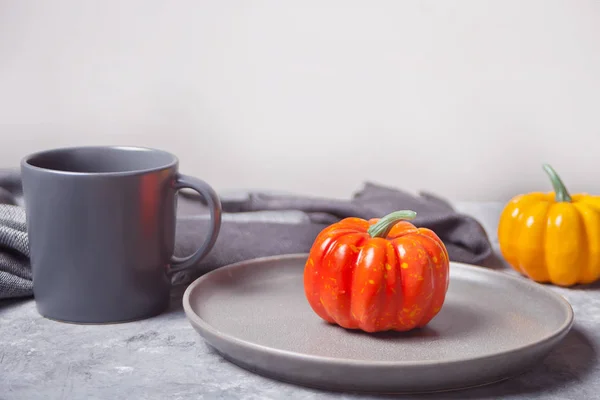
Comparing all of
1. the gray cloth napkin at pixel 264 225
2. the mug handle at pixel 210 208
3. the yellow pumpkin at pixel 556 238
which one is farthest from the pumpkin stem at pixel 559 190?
the mug handle at pixel 210 208

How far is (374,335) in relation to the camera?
86 cm

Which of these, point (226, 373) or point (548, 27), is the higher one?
point (548, 27)

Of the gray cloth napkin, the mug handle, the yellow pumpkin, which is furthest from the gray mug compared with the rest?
the yellow pumpkin

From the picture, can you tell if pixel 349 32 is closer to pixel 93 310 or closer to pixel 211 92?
pixel 211 92

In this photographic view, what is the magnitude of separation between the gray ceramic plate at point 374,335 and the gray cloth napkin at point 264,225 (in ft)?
0.35

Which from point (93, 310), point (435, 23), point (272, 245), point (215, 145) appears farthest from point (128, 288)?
point (435, 23)

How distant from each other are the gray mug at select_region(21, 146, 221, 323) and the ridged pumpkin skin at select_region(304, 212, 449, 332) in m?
0.19

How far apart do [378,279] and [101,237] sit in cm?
33

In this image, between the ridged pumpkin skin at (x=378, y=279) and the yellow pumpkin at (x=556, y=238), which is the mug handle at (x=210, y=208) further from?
the yellow pumpkin at (x=556, y=238)

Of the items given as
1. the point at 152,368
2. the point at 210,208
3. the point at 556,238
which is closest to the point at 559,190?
the point at 556,238

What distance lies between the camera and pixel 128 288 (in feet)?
3.04

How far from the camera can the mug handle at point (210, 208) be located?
95 centimetres

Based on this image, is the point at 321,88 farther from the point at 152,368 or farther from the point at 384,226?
the point at 152,368

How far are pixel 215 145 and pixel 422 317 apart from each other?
115cm
